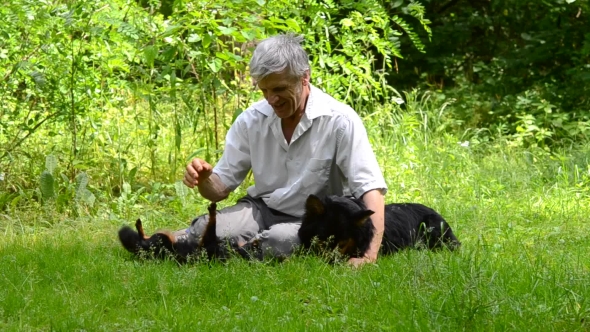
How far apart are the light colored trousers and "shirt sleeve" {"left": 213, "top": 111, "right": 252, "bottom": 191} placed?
0.64ft

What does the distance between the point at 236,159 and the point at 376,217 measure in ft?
3.76

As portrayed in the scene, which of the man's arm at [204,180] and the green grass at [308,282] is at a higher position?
the man's arm at [204,180]

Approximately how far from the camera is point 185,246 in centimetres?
538

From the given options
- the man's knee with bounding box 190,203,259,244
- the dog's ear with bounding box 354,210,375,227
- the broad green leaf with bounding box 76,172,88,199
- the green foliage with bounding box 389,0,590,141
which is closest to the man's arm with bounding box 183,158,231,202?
the man's knee with bounding box 190,203,259,244

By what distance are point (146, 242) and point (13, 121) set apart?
303 cm

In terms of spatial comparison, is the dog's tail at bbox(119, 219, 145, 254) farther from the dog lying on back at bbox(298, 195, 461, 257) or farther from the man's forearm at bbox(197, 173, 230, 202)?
the dog lying on back at bbox(298, 195, 461, 257)

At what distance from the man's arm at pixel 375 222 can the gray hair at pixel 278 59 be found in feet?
2.82

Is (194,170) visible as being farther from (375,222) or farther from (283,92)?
(375,222)

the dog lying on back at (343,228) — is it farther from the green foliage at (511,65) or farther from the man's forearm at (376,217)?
the green foliage at (511,65)

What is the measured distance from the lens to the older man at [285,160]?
5.15 meters

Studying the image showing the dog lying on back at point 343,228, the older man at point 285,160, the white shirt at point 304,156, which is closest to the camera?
→ the dog lying on back at point 343,228

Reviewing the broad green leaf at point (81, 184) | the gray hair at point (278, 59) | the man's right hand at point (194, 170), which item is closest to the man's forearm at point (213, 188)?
the man's right hand at point (194, 170)

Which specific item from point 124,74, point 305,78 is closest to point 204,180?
point 305,78

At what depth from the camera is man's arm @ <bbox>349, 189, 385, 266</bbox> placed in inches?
200
